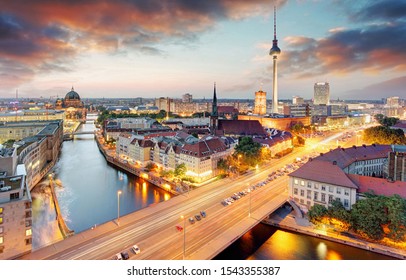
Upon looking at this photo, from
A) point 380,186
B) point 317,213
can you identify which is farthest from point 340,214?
point 380,186

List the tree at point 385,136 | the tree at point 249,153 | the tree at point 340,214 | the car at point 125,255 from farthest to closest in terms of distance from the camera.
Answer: the tree at point 385,136
the tree at point 249,153
the tree at point 340,214
the car at point 125,255

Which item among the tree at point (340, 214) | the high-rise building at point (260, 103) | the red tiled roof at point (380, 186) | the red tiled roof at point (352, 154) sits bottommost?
the tree at point (340, 214)

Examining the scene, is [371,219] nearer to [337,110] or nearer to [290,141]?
[290,141]

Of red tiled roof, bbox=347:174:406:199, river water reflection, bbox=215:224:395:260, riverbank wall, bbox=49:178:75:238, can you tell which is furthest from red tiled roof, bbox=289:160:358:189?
riverbank wall, bbox=49:178:75:238

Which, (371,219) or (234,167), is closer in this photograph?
(371,219)

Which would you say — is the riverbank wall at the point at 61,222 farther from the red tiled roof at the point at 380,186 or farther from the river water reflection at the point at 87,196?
the red tiled roof at the point at 380,186

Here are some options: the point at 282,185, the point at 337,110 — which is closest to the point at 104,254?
the point at 282,185

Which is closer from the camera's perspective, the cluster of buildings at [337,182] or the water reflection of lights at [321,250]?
the water reflection of lights at [321,250]

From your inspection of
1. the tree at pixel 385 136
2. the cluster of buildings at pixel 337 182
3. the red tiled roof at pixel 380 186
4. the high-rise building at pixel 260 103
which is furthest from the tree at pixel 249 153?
the high-rise building at pixel 260 103
